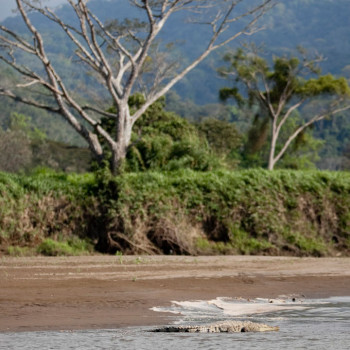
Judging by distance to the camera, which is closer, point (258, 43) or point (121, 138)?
point (121, 138)

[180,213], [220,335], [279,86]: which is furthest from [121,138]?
[279,86]

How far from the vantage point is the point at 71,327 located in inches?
256

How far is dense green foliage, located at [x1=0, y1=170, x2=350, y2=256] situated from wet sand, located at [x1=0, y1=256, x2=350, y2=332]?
0.74 m

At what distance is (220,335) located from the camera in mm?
6137

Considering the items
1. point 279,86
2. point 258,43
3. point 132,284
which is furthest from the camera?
point 258,43

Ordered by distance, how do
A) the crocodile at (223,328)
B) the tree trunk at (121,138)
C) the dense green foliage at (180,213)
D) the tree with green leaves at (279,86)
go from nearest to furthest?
the crocodile at (223,328)
the dense green foliage at (180,213)
the tree trunk at (121,138)
the tree with green leaves at (279,86)

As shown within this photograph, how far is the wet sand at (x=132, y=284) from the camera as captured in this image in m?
7.14

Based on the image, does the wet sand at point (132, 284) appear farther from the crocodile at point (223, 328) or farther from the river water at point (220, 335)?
the crocodile at point (223, 328)

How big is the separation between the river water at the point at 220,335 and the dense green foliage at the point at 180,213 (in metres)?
5.85

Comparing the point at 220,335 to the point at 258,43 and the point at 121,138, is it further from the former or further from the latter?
the point at 258,43

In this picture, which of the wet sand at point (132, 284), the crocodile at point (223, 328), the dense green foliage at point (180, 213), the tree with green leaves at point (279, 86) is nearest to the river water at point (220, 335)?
the crocodile at point (223, 328)

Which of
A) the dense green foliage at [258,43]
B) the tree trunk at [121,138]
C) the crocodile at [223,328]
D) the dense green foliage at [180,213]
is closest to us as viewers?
the crocodile at [223,328]

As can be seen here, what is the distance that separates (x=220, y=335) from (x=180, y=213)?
26.7ft

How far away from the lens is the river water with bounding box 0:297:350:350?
5.69 metres
